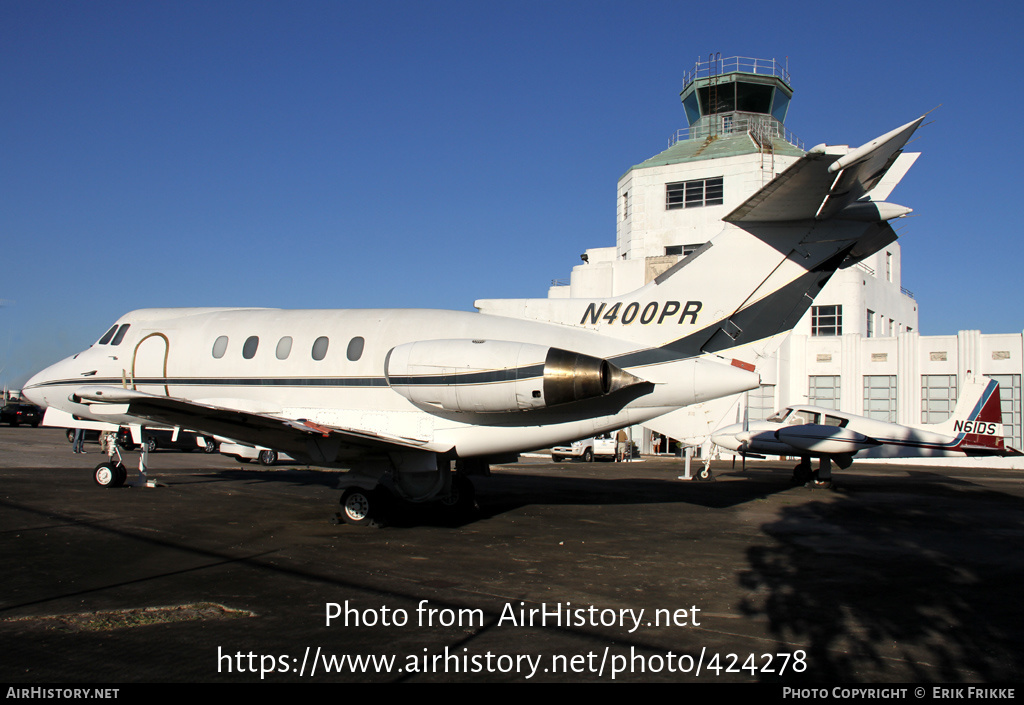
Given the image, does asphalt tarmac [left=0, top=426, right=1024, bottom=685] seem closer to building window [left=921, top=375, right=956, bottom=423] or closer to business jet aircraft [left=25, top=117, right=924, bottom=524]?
business jet aircraft [left=25, top=117, right=924, bottom=524]

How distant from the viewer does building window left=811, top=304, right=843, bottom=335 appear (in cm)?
4062

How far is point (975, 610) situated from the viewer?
7.27 metres

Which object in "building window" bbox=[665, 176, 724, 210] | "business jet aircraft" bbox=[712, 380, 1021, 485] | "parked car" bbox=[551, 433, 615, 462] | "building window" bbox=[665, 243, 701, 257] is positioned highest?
"building window" bbox=[665, 176, 724, 210]

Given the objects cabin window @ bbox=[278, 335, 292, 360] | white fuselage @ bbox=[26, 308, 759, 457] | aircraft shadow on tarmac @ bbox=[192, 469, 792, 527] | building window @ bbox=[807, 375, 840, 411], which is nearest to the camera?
white fuselage @ bbox=[26, 308, 759, 457]

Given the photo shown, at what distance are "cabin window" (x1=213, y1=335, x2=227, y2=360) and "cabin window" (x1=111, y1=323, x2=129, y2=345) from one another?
2787 millimetres

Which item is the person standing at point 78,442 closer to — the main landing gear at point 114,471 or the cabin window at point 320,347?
the main landing gear at point 114,471

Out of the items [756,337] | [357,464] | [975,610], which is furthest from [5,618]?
[756,337]

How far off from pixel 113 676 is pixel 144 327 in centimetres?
1155

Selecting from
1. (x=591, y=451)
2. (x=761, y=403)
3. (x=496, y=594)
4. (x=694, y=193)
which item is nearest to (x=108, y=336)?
(x=496, y=594)

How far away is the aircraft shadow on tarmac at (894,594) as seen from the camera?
5652 millimetres

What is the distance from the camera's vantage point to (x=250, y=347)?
44.4 feet

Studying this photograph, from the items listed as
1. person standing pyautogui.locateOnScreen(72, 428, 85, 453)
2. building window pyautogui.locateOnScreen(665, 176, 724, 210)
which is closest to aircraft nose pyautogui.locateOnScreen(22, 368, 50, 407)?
person standing pyautogui.locateOnScreen(72, 428, 85, 453)

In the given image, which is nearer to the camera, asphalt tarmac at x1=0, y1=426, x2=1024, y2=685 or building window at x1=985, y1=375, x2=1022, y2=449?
asphalt tarmac at x1=0, y1=426, x2=1024, y2=685

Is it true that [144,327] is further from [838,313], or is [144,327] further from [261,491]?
[838,313]
